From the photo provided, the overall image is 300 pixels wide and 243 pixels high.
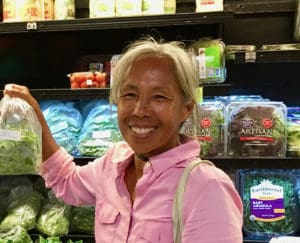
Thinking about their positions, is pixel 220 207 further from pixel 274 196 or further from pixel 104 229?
pixel 274 196

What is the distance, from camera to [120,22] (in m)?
2.33

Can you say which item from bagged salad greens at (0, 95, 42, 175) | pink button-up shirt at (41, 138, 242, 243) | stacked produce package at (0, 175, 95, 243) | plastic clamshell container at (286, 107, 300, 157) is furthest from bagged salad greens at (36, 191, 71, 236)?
plastic clamshell container at (286, 107, 300, 157)

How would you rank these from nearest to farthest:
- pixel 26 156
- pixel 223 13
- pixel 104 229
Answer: pixel 104 229
pixel 26 156
pixel 223 13

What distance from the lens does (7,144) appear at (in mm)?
2021

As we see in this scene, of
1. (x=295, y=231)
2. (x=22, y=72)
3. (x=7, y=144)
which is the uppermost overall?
(x=22, y=72)

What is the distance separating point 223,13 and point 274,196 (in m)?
0.96

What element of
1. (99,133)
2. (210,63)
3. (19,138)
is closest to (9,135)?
(19,138)

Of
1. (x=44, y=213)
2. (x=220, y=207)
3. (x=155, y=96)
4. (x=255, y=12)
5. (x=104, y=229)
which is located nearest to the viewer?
(x=220, y=207)

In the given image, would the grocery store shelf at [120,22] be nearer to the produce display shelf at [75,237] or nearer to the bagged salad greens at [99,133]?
the bagged salad greens at [99,133]

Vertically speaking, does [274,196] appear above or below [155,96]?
below

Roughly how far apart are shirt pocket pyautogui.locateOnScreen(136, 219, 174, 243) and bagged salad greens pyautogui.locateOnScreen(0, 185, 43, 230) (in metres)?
1.36

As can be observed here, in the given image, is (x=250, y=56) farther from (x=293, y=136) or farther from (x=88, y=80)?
(x=88, y=80)

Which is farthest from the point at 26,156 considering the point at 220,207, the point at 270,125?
the point at 270,125

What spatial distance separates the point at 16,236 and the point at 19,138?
2.30ft
